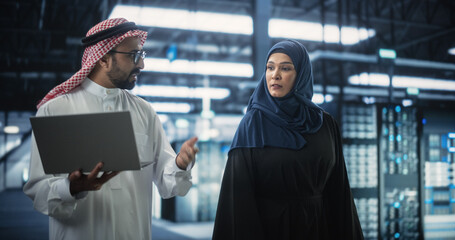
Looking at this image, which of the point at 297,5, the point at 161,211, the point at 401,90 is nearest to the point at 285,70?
the point at 161,211

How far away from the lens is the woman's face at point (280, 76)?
2.12 metres

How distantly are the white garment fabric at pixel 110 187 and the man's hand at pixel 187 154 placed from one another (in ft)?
0.18

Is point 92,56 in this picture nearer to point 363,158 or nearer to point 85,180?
point 85,180

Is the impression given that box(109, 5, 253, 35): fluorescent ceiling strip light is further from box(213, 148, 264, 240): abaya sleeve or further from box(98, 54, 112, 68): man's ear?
box(213, 148, 264, 240): abaya sleeve

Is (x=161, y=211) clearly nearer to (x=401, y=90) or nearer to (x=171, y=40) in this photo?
(x=171, y=40)

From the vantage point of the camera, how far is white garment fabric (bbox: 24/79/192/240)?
167 centimetres

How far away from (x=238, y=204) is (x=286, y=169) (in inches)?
10.2

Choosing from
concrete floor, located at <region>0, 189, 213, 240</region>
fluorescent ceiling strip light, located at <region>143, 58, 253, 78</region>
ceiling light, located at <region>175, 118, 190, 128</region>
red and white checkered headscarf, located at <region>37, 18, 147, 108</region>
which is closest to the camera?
red and white checkered headscarf, located at <region>37, 18, 147, 108</region>

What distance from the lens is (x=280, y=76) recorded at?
212cm

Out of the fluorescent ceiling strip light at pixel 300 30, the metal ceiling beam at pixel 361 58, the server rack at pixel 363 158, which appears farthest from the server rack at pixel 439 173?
the fluorescent ceiling strip light at pixel 300 30

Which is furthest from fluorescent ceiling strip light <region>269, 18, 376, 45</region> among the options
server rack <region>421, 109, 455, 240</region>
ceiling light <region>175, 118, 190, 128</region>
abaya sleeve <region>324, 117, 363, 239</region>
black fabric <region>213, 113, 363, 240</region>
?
ceiling light <region>175, 118, 190, 128</region>

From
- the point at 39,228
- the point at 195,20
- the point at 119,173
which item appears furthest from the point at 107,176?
the point at 195,20

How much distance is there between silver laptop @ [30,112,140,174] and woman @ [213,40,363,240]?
1.94ft

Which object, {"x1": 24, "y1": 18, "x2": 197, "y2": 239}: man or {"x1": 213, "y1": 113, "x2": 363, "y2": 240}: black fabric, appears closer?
{"x1": 24, "y1": 18, "x2": 197, "y2": 239}: man
